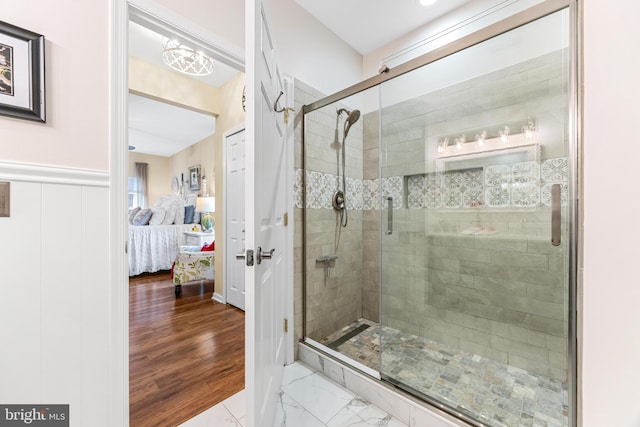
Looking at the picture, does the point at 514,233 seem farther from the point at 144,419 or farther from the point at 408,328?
the point at 144,419

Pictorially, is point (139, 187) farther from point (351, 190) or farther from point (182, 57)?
point (351, 190)

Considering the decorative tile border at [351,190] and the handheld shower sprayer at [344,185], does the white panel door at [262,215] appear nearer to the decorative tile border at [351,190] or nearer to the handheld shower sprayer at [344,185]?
the decorative tile border at [351,190]

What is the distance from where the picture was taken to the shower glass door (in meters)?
1.52

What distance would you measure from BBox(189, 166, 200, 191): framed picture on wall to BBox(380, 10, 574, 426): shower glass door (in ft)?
16.4

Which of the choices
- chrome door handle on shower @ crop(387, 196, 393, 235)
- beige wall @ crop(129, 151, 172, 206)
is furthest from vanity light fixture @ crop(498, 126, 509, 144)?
beige wall @ crop(129, 151, 172, 206)

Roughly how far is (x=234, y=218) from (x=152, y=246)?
249 cm

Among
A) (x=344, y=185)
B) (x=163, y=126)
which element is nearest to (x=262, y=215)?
(x=344, y=185)

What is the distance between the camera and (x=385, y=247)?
219 centimetres

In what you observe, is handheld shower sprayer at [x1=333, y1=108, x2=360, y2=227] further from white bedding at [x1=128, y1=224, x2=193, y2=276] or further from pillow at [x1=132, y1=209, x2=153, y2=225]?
pillow at [x1=132, y1=209, x2=153, y2=225]

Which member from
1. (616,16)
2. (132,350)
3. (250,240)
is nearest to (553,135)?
(616,16)

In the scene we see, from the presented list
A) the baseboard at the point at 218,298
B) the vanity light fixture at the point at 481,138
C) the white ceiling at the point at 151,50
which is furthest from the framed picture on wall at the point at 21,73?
the baseboard at the point at 218,298

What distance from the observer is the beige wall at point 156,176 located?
7.07 m

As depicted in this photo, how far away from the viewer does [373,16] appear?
2102mm

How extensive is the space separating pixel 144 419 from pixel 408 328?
1885mm
